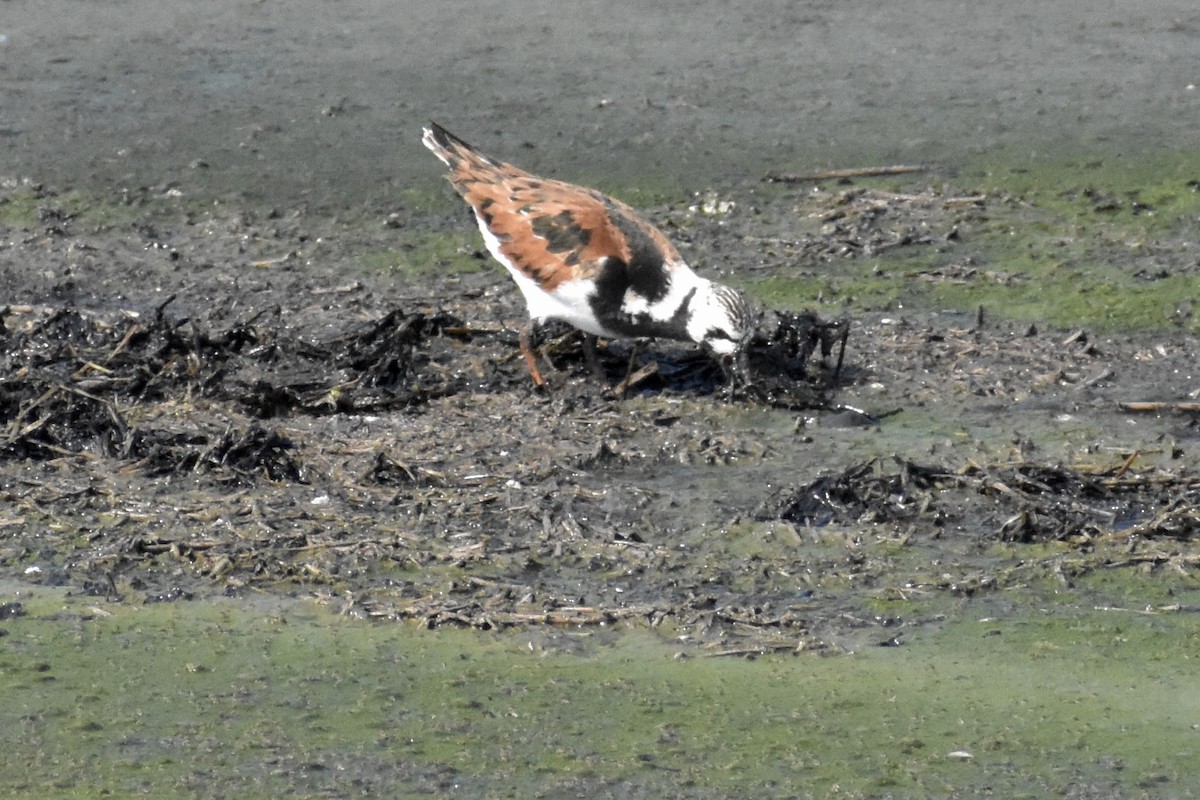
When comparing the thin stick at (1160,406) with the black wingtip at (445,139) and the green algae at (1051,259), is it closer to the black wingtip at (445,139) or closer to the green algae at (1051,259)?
the green algae at (1051,259)

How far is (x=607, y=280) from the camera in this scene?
764 cm

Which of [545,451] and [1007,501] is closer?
[1007,501]

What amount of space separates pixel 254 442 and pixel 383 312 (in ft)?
7.00

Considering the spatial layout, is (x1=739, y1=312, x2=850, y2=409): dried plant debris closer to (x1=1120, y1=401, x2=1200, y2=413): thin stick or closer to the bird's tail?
(x1=1120, y1=401, x2=1200, y2=413): thin stick

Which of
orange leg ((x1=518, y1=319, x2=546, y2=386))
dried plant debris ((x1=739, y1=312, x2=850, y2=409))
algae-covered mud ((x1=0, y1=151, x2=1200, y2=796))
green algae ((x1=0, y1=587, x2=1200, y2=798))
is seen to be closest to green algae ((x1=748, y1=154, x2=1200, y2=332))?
algae-covered mud ((x1=0, y1=151, x2=1200, y2=796))

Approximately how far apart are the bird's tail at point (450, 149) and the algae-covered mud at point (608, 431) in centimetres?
67

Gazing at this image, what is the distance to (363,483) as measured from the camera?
6645mm

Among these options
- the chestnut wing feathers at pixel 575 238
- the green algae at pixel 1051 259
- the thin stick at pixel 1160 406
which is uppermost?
the chestnut wing feathers at pixel 575 238

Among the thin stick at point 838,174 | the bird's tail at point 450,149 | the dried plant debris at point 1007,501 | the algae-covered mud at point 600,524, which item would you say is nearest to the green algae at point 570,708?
the algae-covered mud at point 600,524

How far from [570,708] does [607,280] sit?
9.50ft

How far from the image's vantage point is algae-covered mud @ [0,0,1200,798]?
4965 mm

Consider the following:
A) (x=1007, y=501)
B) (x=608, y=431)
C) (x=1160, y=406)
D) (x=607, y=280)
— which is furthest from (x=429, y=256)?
(x=1007, y=501)

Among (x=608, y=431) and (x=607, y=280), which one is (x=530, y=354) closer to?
(x=607, y=280)

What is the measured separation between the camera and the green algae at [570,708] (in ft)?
15.3
